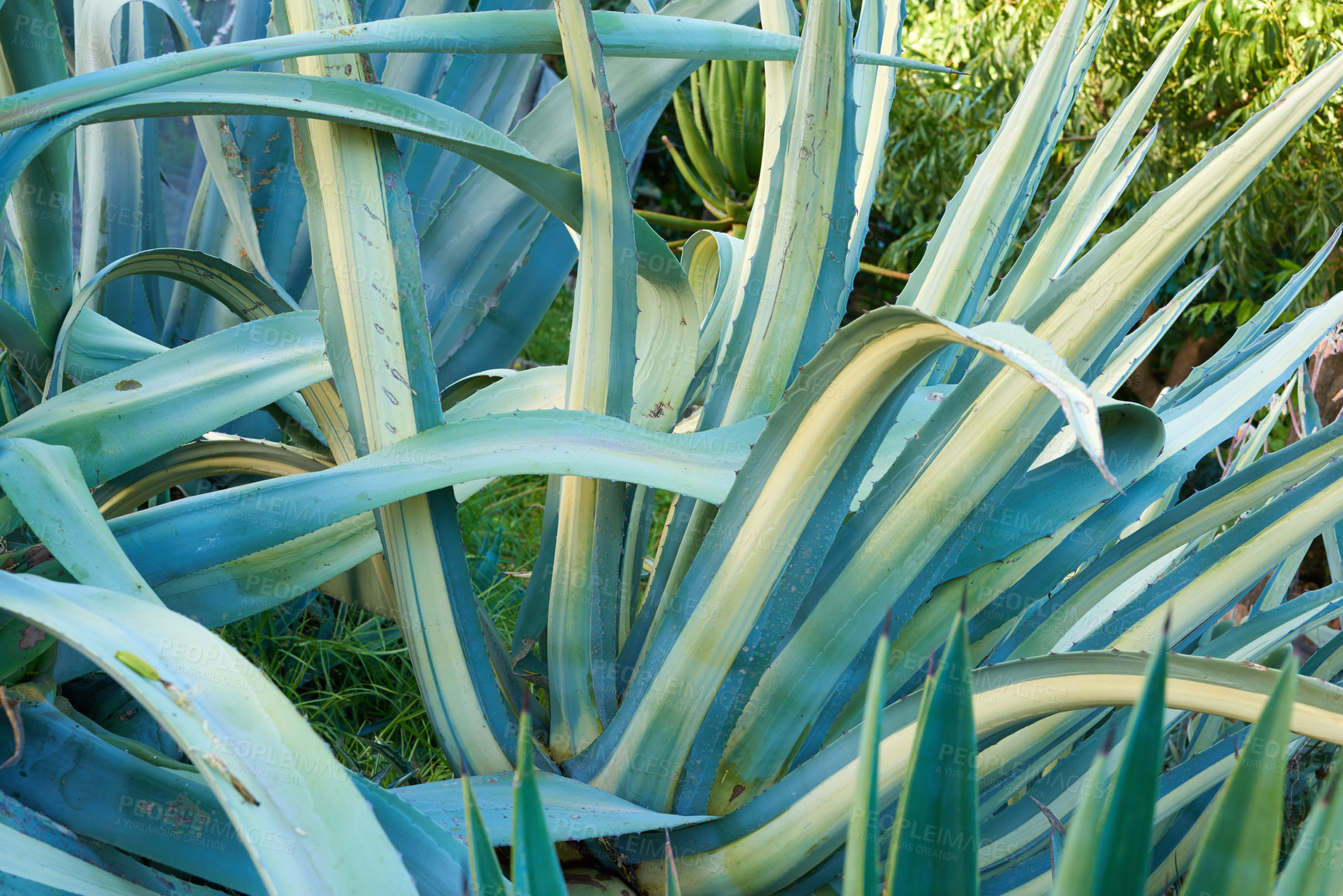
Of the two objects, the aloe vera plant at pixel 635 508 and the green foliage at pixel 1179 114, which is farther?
the green foliage at pixel 1179 114

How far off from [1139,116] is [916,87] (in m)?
2.00

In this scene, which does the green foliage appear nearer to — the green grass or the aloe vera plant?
the aloe vera plant

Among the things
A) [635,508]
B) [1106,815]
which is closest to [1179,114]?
[635,508]

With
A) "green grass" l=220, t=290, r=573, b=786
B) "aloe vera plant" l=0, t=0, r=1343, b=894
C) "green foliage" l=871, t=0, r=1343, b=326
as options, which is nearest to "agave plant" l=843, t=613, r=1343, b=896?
"aloe vera plant" l=0, t=0, r=1343, b=894

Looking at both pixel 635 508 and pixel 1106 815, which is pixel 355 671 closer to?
pixel 635 508

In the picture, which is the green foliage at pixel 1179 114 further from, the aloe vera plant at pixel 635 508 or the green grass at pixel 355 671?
the green grass at pixel 355 671

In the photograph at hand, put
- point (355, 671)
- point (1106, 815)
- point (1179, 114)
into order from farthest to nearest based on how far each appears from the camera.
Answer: point (1179, 114), point (355, 671), point (1106, 815)

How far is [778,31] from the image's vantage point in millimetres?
858

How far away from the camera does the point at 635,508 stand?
0.80 meters

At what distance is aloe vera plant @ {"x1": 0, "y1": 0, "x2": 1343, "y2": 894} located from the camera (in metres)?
0.52

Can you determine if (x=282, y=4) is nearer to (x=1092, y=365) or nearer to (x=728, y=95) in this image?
(x=1092, y=365)

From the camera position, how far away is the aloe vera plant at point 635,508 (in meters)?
0.52

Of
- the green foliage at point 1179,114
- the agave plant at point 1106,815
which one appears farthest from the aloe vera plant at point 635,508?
the green foliage at point 1179,114

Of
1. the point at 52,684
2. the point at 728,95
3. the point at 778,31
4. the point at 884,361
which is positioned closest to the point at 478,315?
the point at 778,31
